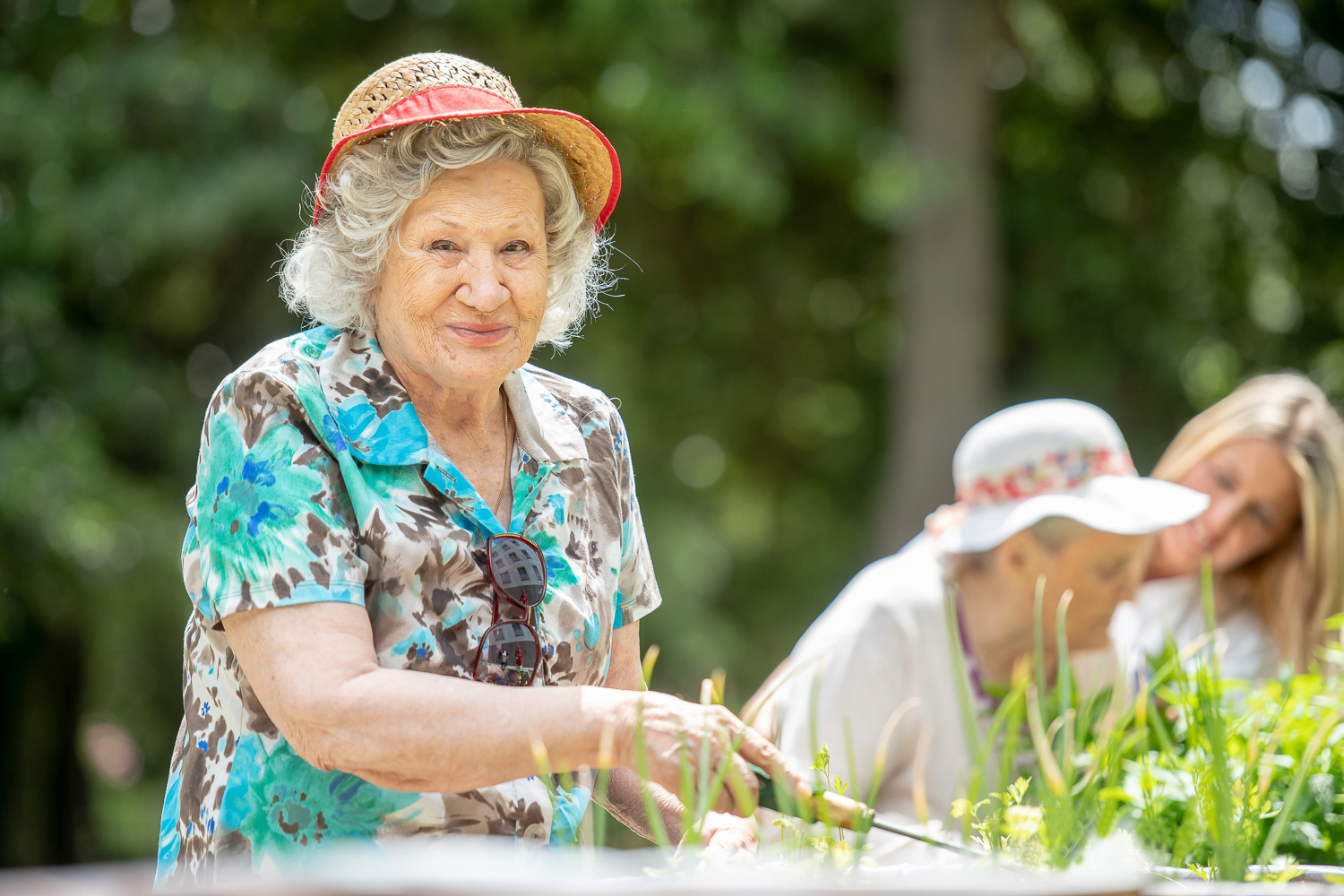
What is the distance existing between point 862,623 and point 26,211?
220 inches

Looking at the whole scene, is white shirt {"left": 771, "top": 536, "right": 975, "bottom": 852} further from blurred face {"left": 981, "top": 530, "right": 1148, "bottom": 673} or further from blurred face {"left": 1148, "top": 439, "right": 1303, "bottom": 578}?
blurred face {"left": 1148, "top": 439, "right": 1303, "bottom": 578}

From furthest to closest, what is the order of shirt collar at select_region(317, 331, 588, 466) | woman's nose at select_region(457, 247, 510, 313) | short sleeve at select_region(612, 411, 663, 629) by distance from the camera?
short sleeve at select_region(612, 411, 663, 629), woman's nose at select_region(457, 247, 510, 313), shirt collar at select_region(317, 331, 588, 466)

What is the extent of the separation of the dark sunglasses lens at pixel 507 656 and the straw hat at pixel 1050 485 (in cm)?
150

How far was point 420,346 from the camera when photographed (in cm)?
188

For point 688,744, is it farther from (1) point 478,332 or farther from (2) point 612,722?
(1) point 478,332

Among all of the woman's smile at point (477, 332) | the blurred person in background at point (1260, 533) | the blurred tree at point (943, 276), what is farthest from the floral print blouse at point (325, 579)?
the blurred tree at point (943, 276)

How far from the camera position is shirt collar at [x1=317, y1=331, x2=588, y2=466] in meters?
1.73

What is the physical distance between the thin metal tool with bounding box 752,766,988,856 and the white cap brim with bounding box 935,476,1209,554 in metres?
1.43

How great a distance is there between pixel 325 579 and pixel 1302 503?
11.1ft

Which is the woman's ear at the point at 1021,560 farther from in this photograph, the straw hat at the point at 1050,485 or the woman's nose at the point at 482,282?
the woman's nose at the point at 482,282

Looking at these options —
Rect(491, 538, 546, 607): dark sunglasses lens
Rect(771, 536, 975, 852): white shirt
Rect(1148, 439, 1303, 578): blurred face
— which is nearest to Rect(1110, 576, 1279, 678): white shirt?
Rect(1148, 439, 1303, 578): blurred face

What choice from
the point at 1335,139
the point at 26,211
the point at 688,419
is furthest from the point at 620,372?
the point at 1335,139

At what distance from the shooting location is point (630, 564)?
6.84ft

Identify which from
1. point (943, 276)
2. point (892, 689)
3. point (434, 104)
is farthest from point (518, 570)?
point (943, 276)
